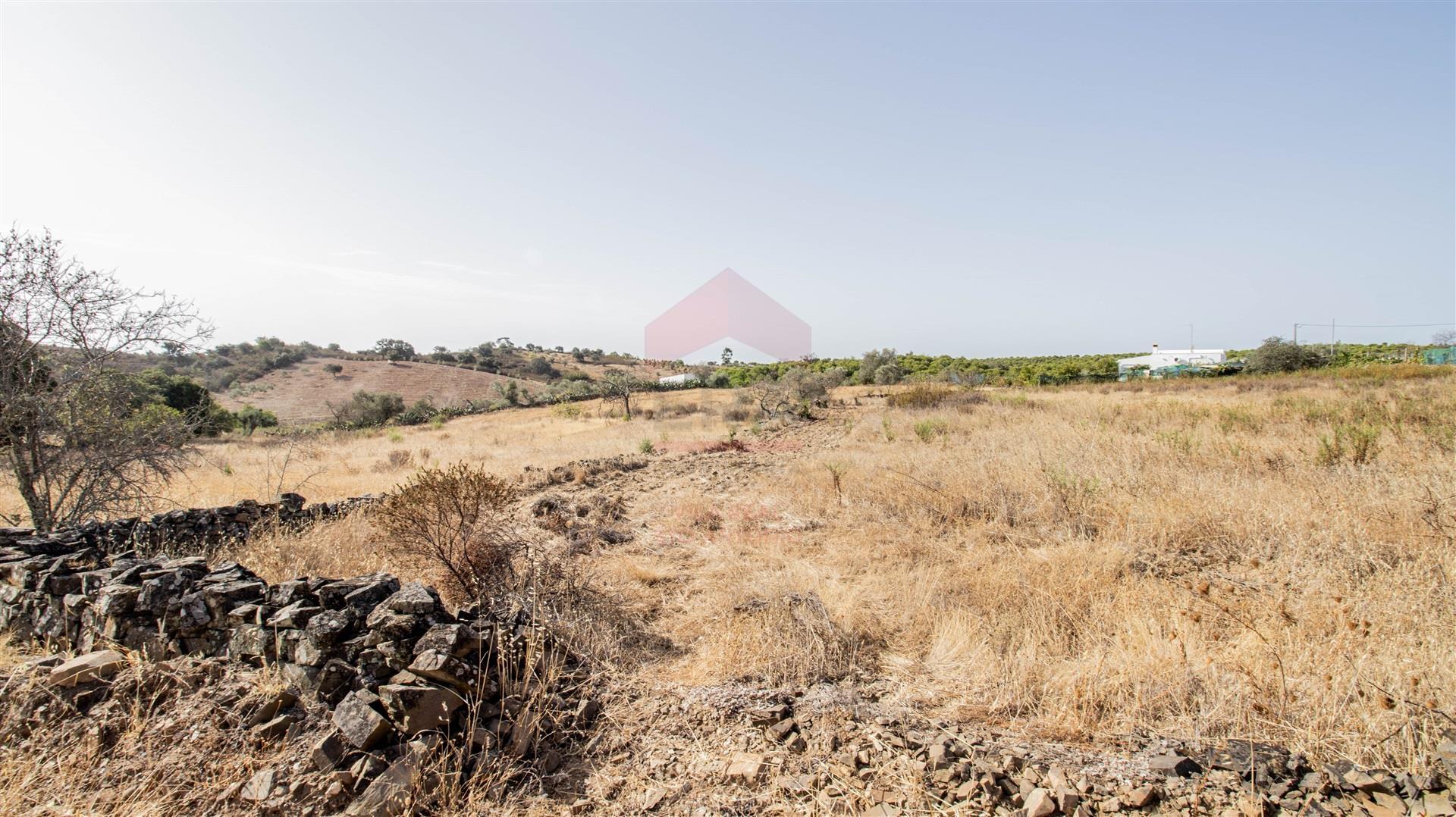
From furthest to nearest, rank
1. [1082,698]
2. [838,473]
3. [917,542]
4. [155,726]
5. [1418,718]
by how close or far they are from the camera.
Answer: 1. [838,473]
2. [917,542]
3. [1082,698]
4. [155,726]
5. [1418,718]

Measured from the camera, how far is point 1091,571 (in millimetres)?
4367

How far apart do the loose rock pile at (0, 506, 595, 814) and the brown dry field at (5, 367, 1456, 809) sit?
768 millimetres

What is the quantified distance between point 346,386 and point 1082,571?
5792cm

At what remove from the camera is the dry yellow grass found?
9.07 ft

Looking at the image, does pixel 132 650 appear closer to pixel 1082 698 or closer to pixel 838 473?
pixel 1082 698

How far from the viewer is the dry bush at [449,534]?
4875 millimetres

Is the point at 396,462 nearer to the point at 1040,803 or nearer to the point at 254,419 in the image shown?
the point at 1040,803

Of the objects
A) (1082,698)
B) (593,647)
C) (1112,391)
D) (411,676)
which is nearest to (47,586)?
(411,676)

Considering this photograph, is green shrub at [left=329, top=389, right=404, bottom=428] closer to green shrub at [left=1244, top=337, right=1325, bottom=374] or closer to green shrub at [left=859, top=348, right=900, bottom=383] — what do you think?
green shrub at [left=859, top=348, right=900, bottom=383]

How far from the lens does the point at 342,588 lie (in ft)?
10.9

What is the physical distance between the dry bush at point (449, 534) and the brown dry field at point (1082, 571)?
774 millimetres

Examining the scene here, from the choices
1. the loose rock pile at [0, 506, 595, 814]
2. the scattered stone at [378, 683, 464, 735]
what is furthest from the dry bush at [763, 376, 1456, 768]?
the scattered stone at [378, 683, 464, 735]

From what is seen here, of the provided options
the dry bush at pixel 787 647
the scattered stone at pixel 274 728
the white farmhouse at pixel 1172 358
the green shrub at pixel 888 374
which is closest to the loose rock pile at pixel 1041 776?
the dry bush at pixel 787 647

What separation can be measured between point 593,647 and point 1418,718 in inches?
166
